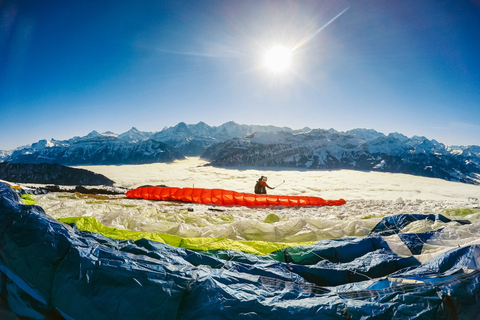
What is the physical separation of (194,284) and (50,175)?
99.0 ft

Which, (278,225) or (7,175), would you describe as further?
(7,175)

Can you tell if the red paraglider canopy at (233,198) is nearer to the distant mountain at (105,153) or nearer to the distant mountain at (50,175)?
the distant mountain at (50,175)

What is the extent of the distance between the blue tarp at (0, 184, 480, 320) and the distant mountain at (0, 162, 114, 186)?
23578mm

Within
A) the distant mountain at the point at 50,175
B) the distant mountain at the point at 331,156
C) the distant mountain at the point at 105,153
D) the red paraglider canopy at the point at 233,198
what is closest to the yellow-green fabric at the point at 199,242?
the red paraglider canopy at the point at 233,198

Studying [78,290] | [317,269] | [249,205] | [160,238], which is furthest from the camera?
[249,205]

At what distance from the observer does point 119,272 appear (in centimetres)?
215

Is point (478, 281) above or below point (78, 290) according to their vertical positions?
above

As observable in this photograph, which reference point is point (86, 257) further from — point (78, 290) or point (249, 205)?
point (249, 205)

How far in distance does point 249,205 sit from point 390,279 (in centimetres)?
840

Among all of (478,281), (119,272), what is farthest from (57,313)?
(478,281)

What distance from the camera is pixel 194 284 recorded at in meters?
2.07

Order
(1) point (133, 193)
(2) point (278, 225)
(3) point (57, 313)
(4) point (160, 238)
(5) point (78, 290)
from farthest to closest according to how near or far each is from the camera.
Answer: (1) point (133, 193), (2) point (278, 225), (4) point (160, 238), (3) point (57, 313), (5) point (78, 290)

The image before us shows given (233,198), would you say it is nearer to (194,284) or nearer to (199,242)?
(199,242)

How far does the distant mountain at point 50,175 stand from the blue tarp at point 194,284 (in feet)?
77.4
